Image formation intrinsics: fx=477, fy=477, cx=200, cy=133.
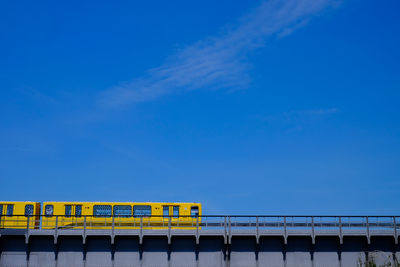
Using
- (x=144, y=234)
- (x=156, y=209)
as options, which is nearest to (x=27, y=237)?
(x=144, y=234)

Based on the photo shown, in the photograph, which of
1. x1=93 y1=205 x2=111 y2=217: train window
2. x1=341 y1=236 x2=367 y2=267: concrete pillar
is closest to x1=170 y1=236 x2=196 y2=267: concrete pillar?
x1=341 y1=236 x2=367 y2=267: concrete pillar

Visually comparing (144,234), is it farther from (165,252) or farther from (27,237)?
(27,237)

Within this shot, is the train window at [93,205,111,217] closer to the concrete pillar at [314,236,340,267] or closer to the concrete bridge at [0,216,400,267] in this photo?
the concrete bridge at [0,216,400,267]

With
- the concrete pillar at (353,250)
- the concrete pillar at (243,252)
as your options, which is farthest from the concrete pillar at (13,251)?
the concrete pillar at (353,250)

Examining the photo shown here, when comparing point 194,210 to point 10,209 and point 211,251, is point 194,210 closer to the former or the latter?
point 211,251

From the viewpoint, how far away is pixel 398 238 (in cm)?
3700

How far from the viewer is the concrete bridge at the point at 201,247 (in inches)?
1400

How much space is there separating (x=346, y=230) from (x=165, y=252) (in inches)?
541

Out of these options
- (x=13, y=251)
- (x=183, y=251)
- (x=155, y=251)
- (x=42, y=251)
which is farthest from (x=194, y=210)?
(x=13, y=251)

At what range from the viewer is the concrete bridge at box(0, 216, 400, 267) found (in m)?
35.6

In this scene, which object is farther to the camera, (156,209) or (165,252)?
(156,209)

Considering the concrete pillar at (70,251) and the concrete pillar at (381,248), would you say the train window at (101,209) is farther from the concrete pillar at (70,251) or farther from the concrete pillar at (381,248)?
the concrete pillar at (381,248)

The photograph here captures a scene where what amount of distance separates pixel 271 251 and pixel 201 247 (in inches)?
208

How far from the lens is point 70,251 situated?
35.8 metres
